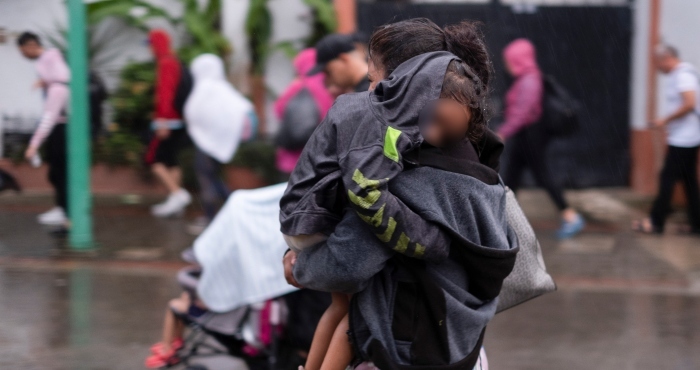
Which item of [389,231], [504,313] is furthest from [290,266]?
[504,313]

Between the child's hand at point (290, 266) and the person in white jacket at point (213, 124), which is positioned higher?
the child's hand at point (290, 266)

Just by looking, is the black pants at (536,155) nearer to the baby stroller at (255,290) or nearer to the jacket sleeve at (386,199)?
the baby stroller at (255,290)

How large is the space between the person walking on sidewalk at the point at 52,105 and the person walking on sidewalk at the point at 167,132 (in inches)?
42.1

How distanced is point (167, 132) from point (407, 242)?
7.08m

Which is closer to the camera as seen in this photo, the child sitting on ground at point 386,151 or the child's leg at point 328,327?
the child sitting on ground at point 386,151

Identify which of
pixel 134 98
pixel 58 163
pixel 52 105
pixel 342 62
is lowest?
pixel 58 163

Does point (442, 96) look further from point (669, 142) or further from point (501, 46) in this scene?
point (501, 46)

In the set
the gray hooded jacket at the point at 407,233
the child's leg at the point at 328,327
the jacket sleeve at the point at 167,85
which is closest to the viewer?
the gray hooded jacket at the point at 407,233

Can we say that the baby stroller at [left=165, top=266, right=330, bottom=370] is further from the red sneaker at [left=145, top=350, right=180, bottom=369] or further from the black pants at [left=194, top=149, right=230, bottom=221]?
the black pants at [left=194, top=149, right=230, bottom=221]

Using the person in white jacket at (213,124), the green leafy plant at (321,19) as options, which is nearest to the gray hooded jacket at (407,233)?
the person in white jacket at (213,124)

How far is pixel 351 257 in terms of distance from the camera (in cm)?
229

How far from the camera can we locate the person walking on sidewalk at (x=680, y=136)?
8016mm

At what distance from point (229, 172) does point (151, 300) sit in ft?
11.3

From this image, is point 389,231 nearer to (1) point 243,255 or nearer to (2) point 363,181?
(2) point 363,181
